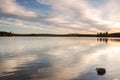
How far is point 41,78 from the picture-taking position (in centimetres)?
2289

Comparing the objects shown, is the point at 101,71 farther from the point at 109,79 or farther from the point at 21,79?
the point at 21,79

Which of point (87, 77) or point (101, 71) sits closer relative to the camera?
point (87, 77)

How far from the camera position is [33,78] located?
74.9 ft

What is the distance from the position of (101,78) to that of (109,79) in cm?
95

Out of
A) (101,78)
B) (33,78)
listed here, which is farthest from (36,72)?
(101,78)

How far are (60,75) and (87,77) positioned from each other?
349 centimetres

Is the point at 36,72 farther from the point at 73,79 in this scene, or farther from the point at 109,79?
the point at 109,79

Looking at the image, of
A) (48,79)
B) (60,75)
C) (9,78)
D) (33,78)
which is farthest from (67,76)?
(9,78)

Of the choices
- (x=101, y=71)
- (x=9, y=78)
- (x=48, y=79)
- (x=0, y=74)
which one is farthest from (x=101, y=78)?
(x=0, y=74)

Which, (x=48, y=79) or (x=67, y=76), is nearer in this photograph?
(x=48, y=79)

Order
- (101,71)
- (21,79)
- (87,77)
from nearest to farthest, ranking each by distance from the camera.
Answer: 1. (21,79)
2. (87,77)
3. (101,71)

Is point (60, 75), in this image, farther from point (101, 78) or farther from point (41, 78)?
point (101, 78)

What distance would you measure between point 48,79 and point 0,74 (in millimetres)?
6461

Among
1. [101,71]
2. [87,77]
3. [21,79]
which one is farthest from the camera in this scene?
[101,71]
